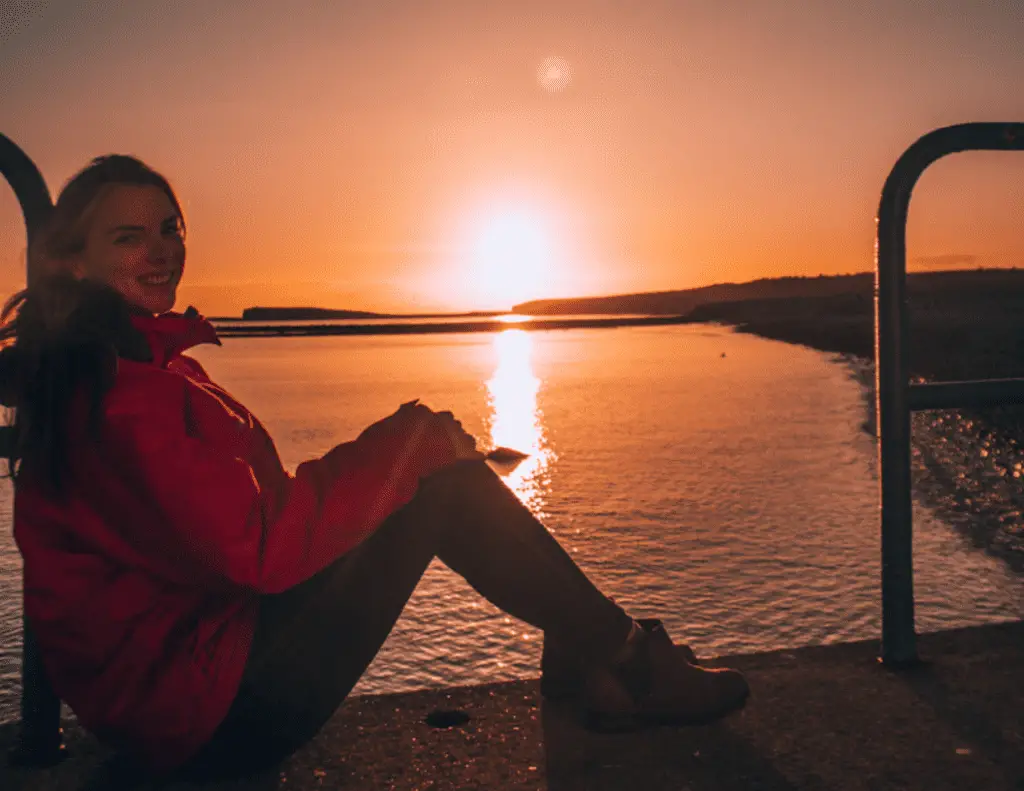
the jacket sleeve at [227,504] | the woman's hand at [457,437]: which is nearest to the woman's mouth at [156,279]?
the jacket sleeve at [227,504]

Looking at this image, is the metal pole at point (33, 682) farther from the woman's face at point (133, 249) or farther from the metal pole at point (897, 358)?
the metal pole at point (897, 358)

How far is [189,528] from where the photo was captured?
126cm

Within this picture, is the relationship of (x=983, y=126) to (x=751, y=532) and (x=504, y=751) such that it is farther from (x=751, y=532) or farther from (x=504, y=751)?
(x=751, y=532)

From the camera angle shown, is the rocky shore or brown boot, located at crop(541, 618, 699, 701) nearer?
brown boot, located at crop(541, 618, 699, 701)

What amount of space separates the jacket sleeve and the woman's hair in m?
Result: 0.07

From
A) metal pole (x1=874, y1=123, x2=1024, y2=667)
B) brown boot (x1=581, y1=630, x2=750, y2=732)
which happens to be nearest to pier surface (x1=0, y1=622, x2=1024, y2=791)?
brown boot (x1=581, y1=630, x2=750, y2=732)

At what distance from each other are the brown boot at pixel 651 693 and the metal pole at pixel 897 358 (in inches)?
20.4

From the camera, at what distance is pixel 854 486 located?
15.9ft

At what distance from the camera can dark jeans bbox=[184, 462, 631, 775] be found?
142cm

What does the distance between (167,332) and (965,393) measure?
5.24 feet

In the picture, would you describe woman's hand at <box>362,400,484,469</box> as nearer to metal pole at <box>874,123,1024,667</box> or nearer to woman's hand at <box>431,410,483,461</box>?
woman's hand at <box>431,410,483,461</box>

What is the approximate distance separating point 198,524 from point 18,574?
264 cm

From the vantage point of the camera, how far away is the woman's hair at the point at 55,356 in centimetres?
125

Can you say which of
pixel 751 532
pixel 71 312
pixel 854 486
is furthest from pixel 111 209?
pixel 854 486
